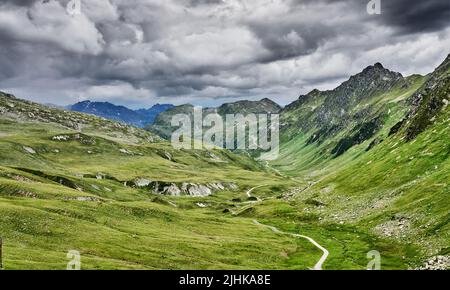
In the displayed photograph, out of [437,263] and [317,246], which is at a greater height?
[317,246]

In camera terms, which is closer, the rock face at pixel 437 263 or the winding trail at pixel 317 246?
the rock face at pixel 437 263

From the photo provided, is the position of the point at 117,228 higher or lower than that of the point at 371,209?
lower

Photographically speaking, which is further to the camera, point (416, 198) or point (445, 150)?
point (445, 150)

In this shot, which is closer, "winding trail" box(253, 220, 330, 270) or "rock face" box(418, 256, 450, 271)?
"rock face" box(418, 256, 450, 271)

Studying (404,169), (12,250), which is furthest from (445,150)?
(12,250)

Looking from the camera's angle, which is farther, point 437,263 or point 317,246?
point 317,246

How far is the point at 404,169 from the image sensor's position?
160 metres
